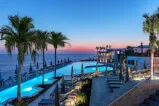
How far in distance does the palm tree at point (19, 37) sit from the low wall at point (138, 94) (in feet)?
19.8

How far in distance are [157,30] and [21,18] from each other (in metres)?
8.41

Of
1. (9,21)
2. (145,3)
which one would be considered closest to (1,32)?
(9,21)

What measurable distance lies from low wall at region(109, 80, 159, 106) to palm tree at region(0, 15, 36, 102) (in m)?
6.05

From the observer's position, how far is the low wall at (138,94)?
7826 millimetres

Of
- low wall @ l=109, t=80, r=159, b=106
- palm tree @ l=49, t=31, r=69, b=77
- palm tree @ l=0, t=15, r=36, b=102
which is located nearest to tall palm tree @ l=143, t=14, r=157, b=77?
low wall @ l=109, t=80, r=159, b=106

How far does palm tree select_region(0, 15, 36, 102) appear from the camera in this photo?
38.8 feet

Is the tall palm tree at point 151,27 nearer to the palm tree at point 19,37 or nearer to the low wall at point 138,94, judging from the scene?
the low wall at point 138,94

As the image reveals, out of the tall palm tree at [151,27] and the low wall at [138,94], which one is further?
the tall palm tree at [151,27]

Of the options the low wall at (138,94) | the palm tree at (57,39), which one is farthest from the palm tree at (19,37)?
the palm tree at (57,39)

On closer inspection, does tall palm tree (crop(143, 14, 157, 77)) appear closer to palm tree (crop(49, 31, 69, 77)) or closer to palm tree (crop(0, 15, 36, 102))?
palm tree (crop(0, 15, 36, 102))

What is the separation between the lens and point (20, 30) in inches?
480

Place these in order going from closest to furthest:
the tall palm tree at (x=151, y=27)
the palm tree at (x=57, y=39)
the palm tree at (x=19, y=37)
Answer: the palm tree at (x=19, y=37)
the tall palm tree at (x=151, y=27)
the palm tree at (x=57, y=39)

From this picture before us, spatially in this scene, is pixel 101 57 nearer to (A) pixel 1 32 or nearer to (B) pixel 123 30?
(B) pixel 123 30

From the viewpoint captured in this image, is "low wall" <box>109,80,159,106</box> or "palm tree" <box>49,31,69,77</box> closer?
"low wall" <box>109,80,159,106</box>
